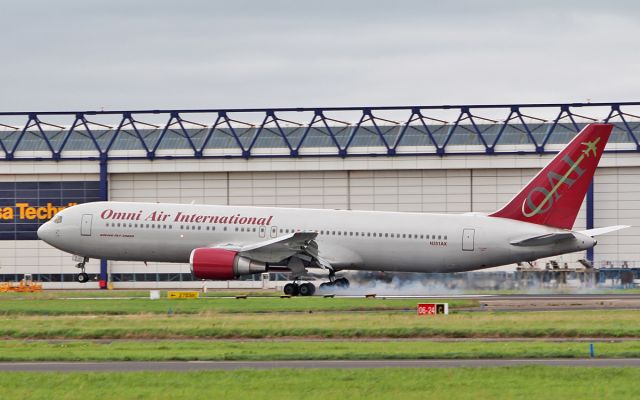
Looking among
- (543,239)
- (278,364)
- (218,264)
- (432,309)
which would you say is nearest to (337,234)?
(218,264)

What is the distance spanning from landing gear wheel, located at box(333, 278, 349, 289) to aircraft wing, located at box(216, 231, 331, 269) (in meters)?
2.55

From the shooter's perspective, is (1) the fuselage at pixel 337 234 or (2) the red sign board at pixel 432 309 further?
(1) the fuselage at pixel 337 234

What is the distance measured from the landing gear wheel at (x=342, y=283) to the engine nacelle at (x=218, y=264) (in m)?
5.38

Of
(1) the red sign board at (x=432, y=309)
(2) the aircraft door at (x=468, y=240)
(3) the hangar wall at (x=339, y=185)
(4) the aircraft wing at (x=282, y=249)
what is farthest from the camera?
(3) the hangar wall at (x=339, y=185)

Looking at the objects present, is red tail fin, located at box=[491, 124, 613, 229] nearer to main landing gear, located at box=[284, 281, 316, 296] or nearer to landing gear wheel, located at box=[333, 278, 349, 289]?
landing gear wheel, located at box=[333, 278, 349, 289]

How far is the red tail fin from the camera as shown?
59.2 m

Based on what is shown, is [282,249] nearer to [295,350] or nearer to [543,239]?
[543,239]

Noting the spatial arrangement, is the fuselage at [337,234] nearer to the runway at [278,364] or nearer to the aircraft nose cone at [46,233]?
the aircraft nose cone at [46,233]

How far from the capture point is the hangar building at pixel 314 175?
79438mm

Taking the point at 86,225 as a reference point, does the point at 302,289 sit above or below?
below

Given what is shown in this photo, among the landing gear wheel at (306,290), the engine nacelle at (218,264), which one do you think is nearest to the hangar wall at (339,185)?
the landing gear wheel at (306,290)

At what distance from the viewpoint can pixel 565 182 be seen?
59.3 metres

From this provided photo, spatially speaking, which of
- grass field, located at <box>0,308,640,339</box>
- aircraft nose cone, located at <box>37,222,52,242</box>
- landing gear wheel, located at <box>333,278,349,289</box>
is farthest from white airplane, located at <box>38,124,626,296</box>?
grass field, located at <box>0,308,640,339</box>

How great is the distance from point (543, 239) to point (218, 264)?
54.4 ft
